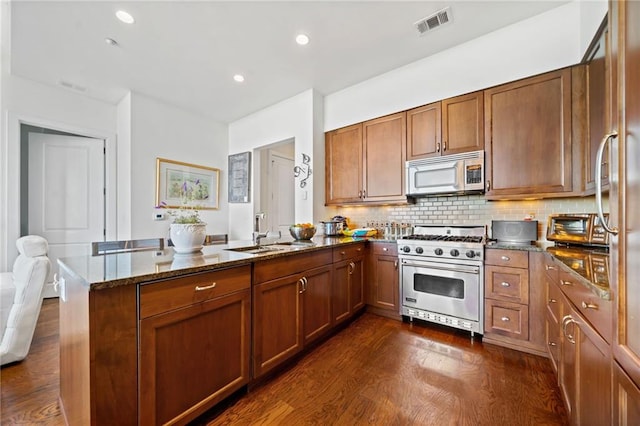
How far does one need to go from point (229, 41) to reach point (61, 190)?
3223 mm

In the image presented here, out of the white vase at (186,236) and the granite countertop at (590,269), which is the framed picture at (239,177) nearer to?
the white vase at (186,236)

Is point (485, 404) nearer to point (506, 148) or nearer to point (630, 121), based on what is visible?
point (630, 121)

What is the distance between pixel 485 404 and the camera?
152 centimetres

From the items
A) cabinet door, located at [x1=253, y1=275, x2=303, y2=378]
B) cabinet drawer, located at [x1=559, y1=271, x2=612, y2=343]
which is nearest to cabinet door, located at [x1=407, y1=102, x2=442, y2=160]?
cabinet drawer, located at [x1=559, y1=271, x2=612, y2=343]

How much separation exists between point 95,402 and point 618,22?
6.95ft

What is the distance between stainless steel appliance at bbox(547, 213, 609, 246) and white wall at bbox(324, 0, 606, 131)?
131 centimetres

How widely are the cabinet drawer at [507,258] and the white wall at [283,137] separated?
2019 millimetres

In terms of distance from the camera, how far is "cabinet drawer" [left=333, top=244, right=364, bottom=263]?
2393mm

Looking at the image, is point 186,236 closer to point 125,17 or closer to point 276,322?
point 276,322

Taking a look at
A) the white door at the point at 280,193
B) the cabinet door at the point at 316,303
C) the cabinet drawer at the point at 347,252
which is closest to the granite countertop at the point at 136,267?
the cabinet door at the point at 316,303

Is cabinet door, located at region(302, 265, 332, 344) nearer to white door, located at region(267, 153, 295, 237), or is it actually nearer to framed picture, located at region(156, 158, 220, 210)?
white door, located at region(267, 153, 295, 237)

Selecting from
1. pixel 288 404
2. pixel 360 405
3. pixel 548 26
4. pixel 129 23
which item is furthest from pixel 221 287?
pixel 548 26

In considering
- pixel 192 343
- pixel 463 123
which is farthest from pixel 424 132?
pixel 192 343

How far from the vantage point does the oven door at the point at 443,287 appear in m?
2.30
